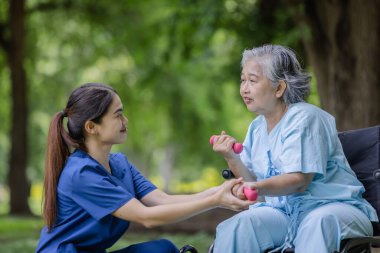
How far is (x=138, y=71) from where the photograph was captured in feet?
59.8

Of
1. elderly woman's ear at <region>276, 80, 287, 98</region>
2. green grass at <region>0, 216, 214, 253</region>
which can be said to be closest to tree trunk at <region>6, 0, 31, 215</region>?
green grass at <region>0, 216, 214, 253</region>

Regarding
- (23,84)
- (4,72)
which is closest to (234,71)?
(23,84)

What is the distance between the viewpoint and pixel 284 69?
3.69 metres

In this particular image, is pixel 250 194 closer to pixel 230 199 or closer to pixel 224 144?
pixel 230 199

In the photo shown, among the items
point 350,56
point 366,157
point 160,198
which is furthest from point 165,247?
point 350,56

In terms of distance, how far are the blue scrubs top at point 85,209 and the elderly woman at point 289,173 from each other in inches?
20.5

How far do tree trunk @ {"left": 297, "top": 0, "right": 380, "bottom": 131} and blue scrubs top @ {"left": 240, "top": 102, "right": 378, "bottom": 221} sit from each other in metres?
4.81

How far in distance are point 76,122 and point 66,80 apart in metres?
15.6

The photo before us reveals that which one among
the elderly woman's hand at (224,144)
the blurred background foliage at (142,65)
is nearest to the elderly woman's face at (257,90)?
the elderly woman's hand at (224,144)

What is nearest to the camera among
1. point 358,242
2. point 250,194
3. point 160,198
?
point 250,194

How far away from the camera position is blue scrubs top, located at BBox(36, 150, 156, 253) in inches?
133

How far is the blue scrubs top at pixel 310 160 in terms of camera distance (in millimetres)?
3469

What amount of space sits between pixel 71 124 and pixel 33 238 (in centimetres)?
675

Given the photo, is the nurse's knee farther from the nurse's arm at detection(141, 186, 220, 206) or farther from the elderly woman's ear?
the elderly woman's ear
